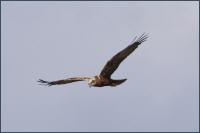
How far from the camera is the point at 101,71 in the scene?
122ft

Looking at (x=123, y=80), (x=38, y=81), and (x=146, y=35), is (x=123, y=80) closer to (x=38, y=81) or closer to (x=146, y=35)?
(x=146, y=35)

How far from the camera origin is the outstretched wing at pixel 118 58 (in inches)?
1435

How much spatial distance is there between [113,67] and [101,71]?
610 millimetres

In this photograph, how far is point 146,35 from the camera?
121ft

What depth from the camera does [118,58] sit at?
36.5 meters

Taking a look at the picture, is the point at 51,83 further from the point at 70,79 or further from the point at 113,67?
the point at 113,67

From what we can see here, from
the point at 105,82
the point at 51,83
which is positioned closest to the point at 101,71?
the point at 105,82

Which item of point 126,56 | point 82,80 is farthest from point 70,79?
point 126,56

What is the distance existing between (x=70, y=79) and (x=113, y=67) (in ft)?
9.09

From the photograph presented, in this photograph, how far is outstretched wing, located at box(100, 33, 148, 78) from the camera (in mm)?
36438

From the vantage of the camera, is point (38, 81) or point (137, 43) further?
point (38, 81)

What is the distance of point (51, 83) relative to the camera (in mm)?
39688

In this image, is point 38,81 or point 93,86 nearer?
point 93,86

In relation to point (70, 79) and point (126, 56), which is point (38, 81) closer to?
point (70, 79)
